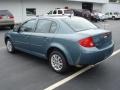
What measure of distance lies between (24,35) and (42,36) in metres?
1.11

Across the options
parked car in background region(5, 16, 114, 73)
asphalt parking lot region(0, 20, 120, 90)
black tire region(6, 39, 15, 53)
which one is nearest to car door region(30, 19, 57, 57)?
parked car in background region(5, 16, 114, 73)

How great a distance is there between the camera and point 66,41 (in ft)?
18.5

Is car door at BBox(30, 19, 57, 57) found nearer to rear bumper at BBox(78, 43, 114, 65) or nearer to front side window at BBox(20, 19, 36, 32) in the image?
front side window at BBox(20, 19, 36, 32)

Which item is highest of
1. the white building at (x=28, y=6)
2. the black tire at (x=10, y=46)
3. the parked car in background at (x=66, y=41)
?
the white building at (x=28, y=6)

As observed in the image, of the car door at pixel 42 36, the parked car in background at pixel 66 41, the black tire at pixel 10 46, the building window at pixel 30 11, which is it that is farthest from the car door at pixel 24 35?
the building window at pixel 30 11

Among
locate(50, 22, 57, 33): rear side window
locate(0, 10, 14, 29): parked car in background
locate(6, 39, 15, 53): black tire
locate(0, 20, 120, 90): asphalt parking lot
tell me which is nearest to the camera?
locate(0, 20, 120, 90): asphalt parking lot

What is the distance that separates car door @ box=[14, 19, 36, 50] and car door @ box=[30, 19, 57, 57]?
28 cm

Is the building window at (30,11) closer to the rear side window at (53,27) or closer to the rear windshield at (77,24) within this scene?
the rear windshield at (77,24)

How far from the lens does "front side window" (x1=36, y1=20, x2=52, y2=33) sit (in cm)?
639

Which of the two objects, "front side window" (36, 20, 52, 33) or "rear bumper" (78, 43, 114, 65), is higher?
"front side window" (36, 20, 52, 33)

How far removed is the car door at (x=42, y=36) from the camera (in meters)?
6.22

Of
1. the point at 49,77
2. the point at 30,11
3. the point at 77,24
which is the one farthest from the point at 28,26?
the point at 30,11

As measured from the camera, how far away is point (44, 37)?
6324mm

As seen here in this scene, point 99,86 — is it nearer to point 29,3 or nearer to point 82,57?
point 82,57
